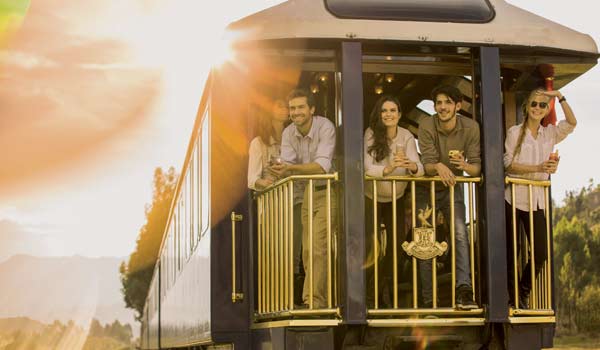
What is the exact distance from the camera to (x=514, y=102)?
372 inches

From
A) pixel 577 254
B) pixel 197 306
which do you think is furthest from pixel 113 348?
pixel 197 306

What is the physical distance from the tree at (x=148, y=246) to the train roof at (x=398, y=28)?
5904 centimetres

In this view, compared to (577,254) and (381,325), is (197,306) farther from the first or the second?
(577,254)

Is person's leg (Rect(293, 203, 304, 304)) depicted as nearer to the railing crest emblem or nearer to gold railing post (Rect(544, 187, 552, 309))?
the railing crest emblem

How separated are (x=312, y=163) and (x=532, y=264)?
1.83m

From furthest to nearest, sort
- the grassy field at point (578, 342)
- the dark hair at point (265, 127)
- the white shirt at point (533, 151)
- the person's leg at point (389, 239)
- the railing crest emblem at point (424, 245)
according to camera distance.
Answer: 1. the grassy field at point (578, 342)
2. the person's leg at point (389, 239)
3. the dark hair at point (265, 127)
4. the white shirt at point (533, 151)
5. the railing crest emblem at point (424, 245)

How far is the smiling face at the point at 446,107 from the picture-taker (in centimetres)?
849

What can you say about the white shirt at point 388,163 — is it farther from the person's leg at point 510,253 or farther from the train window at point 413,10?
the train window at point 413,10

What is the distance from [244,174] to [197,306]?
194 centimetres

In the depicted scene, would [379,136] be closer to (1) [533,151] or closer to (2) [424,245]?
(2) [424,245]

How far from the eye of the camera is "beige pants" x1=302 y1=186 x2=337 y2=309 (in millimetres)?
8242

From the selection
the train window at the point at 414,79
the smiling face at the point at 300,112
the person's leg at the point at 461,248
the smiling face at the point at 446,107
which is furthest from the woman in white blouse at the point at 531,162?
the smiling face at the point at 300,112

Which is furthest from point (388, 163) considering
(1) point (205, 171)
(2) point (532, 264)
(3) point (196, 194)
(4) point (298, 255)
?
(3) point (196, 194)

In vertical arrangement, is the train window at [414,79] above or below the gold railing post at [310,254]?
above
